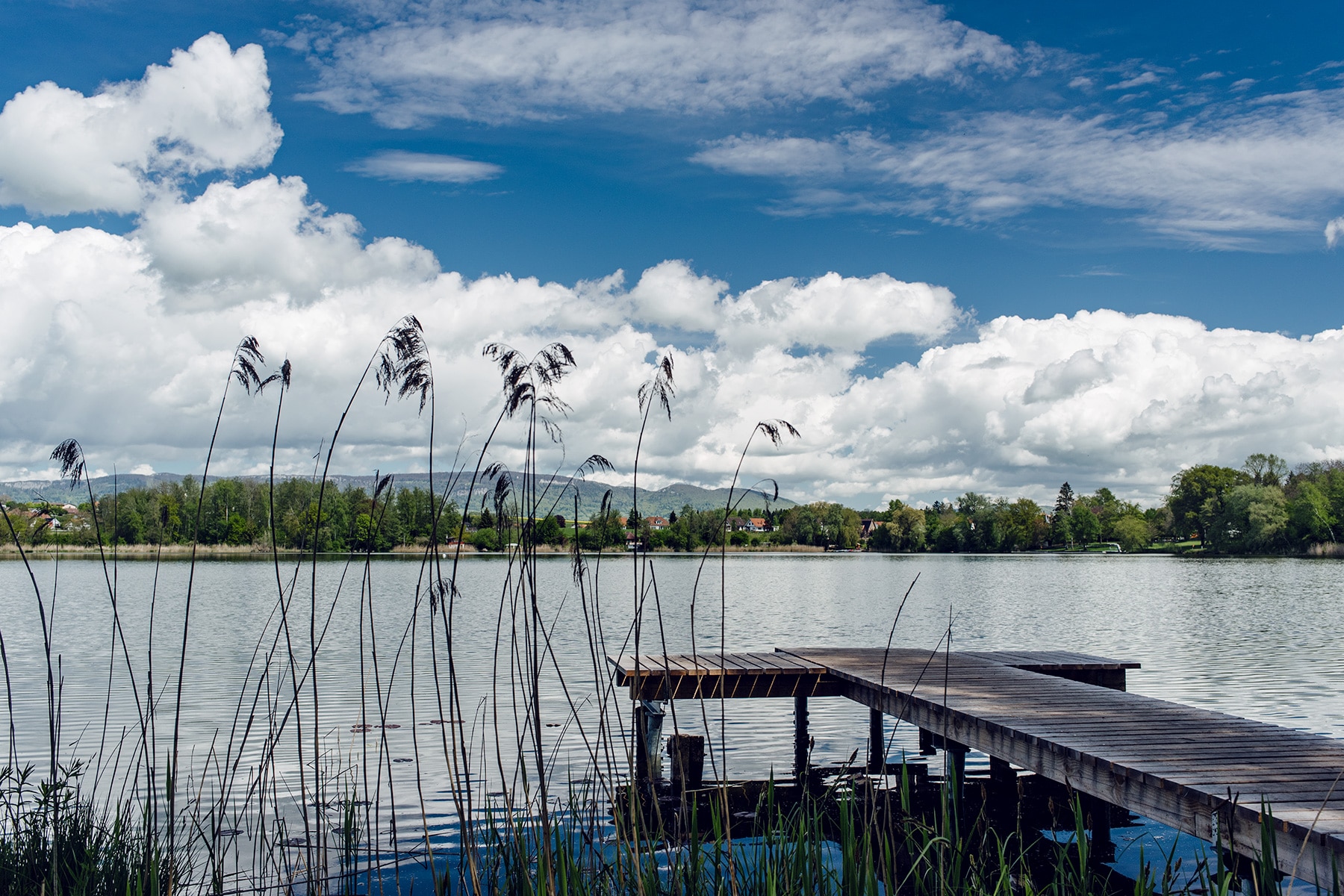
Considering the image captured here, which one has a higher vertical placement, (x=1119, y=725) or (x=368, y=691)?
(x=1119, y=725)

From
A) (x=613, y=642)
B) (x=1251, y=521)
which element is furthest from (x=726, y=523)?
(x=1251, y=521)

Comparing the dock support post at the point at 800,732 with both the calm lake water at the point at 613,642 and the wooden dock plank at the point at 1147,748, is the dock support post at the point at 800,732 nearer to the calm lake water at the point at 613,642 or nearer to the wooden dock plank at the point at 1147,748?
the calm lake water at the point at 613,642

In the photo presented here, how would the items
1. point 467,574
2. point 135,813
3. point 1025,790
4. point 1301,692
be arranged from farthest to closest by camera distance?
point 467,574, point 1301,692, point 1025,790, point 135,813

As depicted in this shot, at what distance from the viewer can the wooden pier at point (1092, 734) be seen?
4285mm

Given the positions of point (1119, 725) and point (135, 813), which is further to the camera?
point (135, 813)

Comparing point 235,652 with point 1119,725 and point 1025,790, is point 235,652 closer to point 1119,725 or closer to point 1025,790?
point 1025,790

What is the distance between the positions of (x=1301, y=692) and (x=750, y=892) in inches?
538

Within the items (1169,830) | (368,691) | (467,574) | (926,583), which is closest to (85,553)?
(467,574)

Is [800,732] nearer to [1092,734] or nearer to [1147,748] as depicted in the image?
[1092,734]

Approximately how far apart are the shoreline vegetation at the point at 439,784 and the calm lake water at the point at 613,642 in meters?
0.18

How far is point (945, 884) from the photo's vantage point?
11.4ft

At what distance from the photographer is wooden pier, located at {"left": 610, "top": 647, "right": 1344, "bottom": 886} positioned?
169 inches

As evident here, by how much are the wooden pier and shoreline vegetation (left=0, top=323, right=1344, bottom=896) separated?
10.8 inches

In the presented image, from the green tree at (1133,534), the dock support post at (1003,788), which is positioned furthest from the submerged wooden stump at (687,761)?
the green tree at (1133,534)
